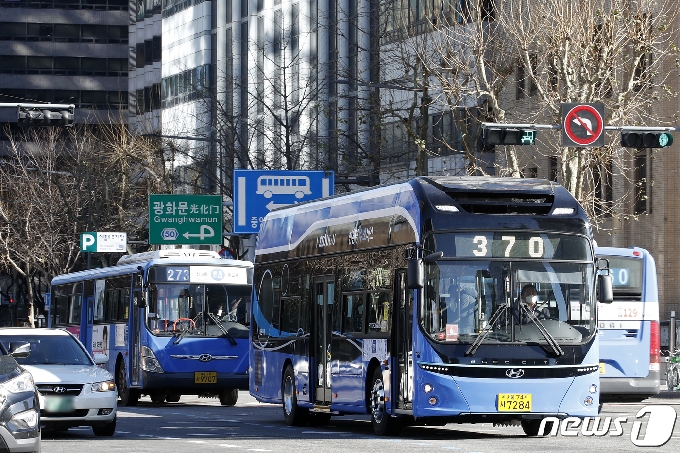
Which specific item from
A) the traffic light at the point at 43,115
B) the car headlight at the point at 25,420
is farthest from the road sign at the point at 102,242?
the car headlight at the point at 25,420

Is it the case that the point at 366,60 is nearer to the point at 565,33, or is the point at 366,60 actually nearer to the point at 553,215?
the point at 565,33

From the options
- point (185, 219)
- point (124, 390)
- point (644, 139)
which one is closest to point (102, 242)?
point (185, 219)

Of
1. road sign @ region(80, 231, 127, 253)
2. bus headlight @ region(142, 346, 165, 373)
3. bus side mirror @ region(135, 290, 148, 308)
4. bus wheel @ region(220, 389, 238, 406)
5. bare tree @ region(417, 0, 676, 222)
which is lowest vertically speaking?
bus wheel @ region(220, 389, 238, 406)

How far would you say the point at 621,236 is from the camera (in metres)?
47.9

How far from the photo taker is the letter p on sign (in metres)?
59.8

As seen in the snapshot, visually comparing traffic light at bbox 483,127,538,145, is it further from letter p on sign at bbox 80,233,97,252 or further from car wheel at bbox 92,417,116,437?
letter p on sign at bbox 80,233,97,252

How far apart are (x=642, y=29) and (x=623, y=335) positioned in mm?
11709

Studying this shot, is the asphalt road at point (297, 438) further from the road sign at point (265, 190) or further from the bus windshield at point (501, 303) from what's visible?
the road sign at point (265, 190)

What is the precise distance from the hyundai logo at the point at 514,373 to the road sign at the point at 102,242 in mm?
41315

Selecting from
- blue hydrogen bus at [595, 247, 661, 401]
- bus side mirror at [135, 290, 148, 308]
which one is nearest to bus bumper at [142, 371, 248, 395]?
bus side mirror at [135, 290, 148, 308]

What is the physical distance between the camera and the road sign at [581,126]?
30141 millimetres

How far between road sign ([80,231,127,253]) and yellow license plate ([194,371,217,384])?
2815 centimetres

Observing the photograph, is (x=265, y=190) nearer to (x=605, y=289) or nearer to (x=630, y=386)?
(x=630, y=386)

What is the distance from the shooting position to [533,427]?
21.2 m
